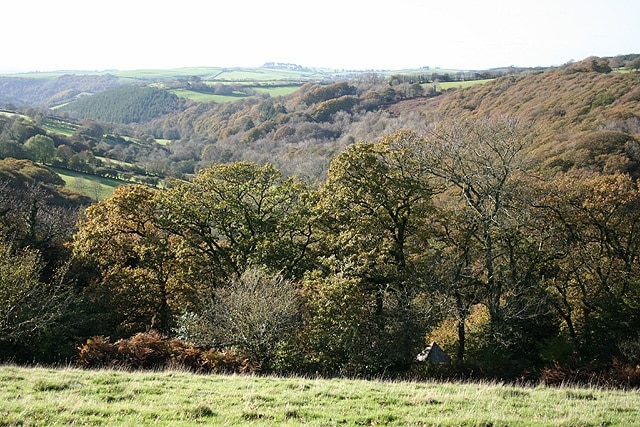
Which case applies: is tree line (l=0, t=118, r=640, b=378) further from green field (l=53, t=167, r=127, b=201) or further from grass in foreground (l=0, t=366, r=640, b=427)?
green field (l=53, t=167, r=127, b=201)

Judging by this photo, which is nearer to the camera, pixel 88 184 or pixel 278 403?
pixel 278 403

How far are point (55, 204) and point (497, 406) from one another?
62.6 metres

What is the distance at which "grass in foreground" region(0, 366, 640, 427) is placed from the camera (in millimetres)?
9447

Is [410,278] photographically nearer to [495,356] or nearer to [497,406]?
[495,356]

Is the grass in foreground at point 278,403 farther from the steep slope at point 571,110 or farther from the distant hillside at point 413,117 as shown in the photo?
the distant hillside at point 413,117

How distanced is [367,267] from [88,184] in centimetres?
6845

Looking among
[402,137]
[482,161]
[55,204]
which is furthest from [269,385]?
[55,204]

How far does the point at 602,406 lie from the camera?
442 inches

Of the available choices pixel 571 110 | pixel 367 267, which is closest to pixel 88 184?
pixel 367 267

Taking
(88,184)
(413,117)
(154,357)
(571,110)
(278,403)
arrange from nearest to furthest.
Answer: (278,403) → (154,357) → (88,184) → (571,110) → (413,117)

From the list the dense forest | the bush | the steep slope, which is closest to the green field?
the dense forest

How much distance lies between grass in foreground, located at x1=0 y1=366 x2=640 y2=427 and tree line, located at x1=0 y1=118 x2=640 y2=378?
520 centimetres

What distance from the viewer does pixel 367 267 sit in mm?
21203

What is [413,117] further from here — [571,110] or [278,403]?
[278,403]
